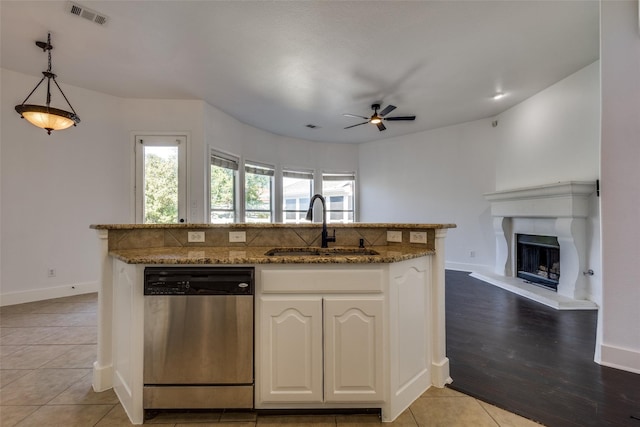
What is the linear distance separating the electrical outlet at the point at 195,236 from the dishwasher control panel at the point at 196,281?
56 cm

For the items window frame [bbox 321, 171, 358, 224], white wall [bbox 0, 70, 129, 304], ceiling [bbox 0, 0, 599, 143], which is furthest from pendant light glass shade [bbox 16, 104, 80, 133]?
window frame [bbox 321, 171, 358, 224]

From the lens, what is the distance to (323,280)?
1.54 meters

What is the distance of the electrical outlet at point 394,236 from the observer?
6.63 feet

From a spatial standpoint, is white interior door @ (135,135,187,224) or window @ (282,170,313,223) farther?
window @ (282,170,313,223)

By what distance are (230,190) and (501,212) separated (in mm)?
4859

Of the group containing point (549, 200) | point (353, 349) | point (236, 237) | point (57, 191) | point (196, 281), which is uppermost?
point (57, 191)

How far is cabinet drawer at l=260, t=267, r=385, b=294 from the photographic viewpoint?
1.53 m

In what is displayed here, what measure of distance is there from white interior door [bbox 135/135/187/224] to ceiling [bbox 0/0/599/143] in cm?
71

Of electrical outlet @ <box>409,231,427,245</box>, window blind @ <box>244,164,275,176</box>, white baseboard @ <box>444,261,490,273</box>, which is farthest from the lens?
window blind @ <box>244,164,275,176</box>

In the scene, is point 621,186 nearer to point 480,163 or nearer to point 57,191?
point 480,163

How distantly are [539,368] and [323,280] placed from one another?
1.87 metres

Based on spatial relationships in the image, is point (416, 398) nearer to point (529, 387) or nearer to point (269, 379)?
point (529, 387)

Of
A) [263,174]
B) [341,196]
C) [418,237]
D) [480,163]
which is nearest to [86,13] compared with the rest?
[418,237]

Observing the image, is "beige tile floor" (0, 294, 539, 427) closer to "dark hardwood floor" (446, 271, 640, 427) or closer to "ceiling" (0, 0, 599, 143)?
"dark hardwood floor" (446, 271, 640, 427)
